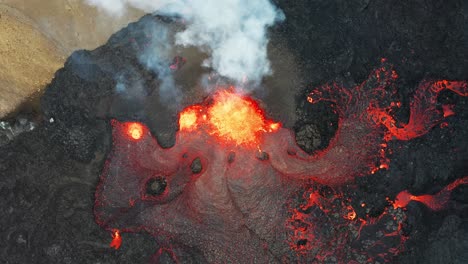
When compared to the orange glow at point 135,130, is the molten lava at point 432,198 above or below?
above

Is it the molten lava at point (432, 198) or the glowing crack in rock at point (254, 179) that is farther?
the molten lava at point (432, 198)

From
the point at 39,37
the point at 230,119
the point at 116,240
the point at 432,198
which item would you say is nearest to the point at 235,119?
the point at 230,119

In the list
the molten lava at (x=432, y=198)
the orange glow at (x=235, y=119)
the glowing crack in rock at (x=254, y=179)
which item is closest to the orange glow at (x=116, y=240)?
the glowing crack in rock at (x=254, y=179)

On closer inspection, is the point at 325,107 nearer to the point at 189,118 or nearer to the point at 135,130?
the point at 189,118

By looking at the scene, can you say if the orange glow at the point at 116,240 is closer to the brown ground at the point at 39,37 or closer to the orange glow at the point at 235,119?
the orange glow at the point at 235,119

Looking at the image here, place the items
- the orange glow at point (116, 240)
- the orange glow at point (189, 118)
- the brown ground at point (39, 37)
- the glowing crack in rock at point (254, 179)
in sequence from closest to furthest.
Answer: 1. the orange glow at point (116, 240)
2. the brown ground at point (39, 37)
3. the glowing crack in rock at point (254, 179)
4. the orange glow at point (189, 118)

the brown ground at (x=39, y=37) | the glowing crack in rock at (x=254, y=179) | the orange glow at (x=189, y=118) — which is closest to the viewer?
the brown ground at (x=39, y=37)

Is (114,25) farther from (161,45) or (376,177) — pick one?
(376,177)
